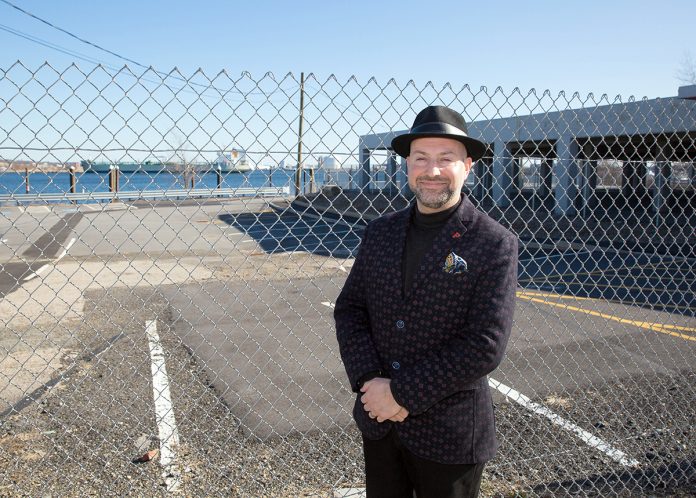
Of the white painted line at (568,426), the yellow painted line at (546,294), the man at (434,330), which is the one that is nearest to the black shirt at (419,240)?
the man at (434,330)

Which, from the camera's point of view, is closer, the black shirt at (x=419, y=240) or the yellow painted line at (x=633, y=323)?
the black shirt at (x=419, y=240)

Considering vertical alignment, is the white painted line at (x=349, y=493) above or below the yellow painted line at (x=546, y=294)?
above

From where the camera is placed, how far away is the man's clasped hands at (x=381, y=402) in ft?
7.27

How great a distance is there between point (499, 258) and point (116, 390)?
414 cm

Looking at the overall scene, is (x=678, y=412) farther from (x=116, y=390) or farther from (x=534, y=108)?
A: (x=116, y=390)

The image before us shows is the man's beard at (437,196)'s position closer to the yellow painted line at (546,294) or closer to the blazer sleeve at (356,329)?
the blazer sleeve at (356,329)

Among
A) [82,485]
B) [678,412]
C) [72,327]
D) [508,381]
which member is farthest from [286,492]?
[72,327]

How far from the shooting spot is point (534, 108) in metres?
3.87

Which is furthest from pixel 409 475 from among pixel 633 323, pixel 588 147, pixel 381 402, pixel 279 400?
pixel 588 147

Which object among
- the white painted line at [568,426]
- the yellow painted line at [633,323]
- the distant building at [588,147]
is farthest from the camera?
the yellow painted line at [633,323]

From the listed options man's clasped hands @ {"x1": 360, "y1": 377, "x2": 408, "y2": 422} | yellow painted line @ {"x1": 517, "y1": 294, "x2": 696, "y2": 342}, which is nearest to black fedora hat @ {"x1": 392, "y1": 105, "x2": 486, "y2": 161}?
man's clasped hands @ {"x1": 360, "y1": 377, "x2": 408, "y2": 422}

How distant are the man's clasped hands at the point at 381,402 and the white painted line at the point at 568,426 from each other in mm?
2501

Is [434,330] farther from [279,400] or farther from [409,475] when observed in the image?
[279,400]

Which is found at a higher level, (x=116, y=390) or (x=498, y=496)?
(x=498, y=496)
